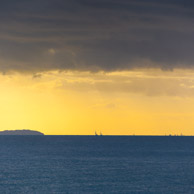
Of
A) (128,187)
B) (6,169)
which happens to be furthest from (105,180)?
(6,169)

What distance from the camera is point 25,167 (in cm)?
16612

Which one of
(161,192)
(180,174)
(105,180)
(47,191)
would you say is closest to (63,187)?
(47,191)

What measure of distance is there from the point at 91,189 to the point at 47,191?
1251 cm

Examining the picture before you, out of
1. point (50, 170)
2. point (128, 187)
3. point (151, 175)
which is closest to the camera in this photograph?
point (128, 187)

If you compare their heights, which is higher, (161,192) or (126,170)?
(126,170)

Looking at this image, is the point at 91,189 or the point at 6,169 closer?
the point at 91,189

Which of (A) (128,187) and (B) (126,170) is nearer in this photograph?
(A) (128,187)

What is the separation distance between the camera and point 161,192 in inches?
4397

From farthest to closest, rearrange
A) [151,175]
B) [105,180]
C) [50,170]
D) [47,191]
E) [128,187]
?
[50,170] → [151,175] → [105,180] → [128,187] → [47,191]

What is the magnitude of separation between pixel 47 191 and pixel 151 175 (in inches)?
1755

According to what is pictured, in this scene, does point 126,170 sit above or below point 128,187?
above

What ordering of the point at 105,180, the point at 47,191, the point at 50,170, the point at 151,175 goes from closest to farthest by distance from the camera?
the point at 47,191
the point at 105,180
the point at 151,175
the point at 50,170

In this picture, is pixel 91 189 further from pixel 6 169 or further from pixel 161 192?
pixel 6 169

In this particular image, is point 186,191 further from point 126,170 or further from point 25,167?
point 25,167
